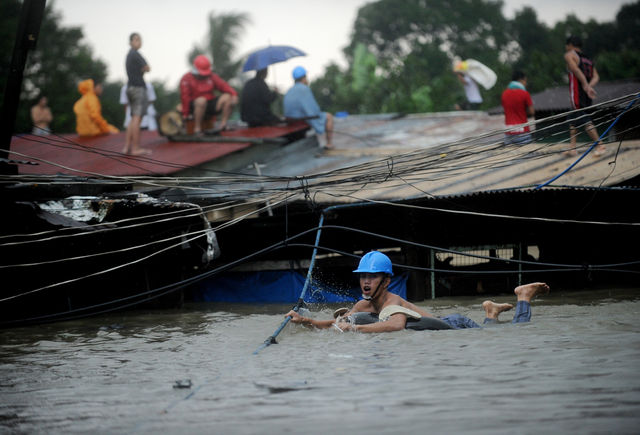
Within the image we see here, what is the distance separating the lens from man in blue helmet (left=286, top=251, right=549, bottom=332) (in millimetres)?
7848

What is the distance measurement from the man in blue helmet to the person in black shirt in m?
7.24

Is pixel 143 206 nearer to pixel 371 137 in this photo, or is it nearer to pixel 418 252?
pixel 418 252

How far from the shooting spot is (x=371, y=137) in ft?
49.9

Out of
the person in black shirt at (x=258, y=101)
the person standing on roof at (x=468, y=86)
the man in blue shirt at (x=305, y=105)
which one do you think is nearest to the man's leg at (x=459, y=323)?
the man in blue shirt at (x=305, y=105)

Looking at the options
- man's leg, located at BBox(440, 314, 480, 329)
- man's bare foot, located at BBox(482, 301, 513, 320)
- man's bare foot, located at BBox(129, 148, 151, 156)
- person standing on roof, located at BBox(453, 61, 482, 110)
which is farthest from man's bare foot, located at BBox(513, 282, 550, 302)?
person standing on roof, located at BBox(453, 61, 482, 110)

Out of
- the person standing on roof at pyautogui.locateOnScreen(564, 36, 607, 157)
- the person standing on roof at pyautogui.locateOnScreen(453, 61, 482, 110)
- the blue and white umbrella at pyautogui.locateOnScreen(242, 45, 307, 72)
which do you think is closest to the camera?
the person standing on roof at pyautogui.locateOnScreen(564, 36, 607, 157)

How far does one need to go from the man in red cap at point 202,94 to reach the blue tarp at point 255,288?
3.45 meters

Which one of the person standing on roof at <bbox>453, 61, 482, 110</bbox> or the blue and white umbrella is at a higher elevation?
the blue and white umbrella

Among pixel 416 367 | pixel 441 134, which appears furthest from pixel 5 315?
pixel 441 134

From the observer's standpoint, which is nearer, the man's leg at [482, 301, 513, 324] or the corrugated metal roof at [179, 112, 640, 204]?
the man's leg at [482, 301, 513, 324]

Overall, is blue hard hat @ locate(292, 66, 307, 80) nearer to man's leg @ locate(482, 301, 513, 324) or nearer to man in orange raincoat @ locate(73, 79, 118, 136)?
man in orange raincoat @ locate(73, 79, 118, 136)

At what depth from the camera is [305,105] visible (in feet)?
47.0

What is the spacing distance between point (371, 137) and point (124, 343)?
7.70 meters

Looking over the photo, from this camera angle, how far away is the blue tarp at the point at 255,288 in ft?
39.0
